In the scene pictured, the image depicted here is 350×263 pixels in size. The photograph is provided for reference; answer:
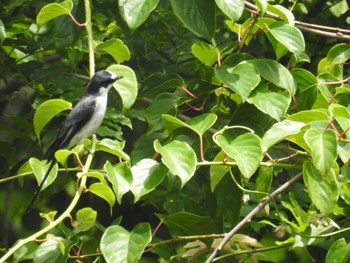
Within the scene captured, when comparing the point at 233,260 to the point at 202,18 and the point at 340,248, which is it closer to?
the point at 340,248

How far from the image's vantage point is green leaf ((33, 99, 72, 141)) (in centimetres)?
265

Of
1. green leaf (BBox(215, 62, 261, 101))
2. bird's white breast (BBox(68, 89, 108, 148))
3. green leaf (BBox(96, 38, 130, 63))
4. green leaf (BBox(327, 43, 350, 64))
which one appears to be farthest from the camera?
bird's white breast (BBox(68, 89, 108, 148))

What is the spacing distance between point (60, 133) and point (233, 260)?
1.11m

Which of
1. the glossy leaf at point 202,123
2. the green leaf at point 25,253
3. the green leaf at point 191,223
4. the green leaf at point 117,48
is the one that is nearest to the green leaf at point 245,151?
the glossy leaf at point 202,123

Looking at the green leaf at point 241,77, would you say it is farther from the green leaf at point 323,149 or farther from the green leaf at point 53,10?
the green leaf at point 53,10

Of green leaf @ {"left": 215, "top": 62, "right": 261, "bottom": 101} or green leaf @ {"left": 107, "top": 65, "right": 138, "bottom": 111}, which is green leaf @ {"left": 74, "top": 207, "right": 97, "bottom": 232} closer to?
green leaf @ {"left": 107, "top": 65, "right": 138, "bottom": 111}

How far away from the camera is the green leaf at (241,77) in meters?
2.77

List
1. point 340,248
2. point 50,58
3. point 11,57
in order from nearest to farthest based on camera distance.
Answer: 1. point 340,248
2. point 11,57
3. point 50,58

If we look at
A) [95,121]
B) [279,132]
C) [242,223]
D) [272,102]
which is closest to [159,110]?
[95,121]

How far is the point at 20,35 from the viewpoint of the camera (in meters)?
4.08

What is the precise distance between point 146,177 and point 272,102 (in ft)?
1.83

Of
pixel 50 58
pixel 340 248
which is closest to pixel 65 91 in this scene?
pixel 50 58

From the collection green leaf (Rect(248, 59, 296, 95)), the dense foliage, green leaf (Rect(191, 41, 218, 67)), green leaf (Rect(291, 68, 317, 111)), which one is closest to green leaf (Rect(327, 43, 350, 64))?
the dense foliage

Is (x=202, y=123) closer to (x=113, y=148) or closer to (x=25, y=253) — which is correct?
(x=113, y=148)
